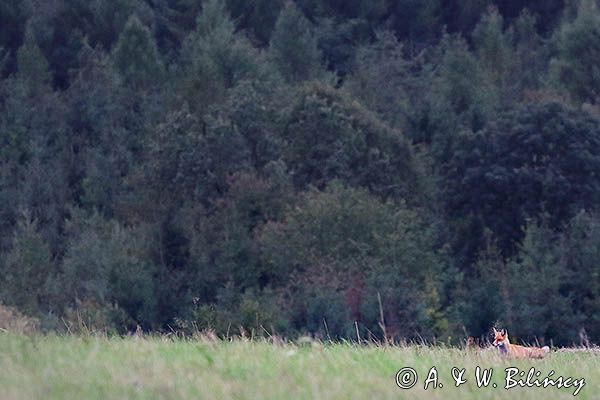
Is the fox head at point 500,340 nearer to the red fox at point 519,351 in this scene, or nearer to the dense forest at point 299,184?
the red fox at point 519,351

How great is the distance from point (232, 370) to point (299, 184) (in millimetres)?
29573

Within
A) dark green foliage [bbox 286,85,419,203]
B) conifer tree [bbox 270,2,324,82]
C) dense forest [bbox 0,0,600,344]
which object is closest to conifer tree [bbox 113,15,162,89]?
dense forest [bbox 0,0,600,344]

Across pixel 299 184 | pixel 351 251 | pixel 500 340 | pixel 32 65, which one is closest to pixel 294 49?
pixel 32 65

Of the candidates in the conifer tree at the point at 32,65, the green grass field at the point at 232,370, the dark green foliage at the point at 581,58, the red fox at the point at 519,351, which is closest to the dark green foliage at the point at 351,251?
the dark green foliage at the point at 581,58

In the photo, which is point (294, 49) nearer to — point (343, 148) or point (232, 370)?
point (343, 148)

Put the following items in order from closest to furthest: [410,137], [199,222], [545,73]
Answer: [199,222] → [410,137] → [545,73]

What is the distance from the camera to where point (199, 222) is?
3522 cm

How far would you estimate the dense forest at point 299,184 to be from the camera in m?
31.0

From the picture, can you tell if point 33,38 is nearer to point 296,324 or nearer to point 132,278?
point 132,278

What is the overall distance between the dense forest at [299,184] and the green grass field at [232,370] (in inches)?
603

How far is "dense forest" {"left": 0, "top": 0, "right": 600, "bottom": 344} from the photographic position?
31.0 meters

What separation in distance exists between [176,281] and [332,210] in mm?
5051

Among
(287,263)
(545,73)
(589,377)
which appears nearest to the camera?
(589,377)

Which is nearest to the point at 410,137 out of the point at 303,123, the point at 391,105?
the point at 391,105
